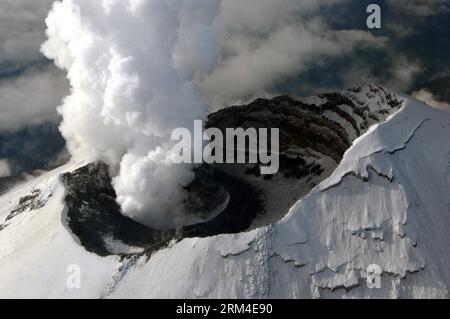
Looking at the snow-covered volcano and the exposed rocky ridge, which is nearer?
the snow-covered volcano

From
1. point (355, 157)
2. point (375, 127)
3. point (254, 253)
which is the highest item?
point (375, 127)

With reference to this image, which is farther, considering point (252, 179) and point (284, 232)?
point (252, 179)

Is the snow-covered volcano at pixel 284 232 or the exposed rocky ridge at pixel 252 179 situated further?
the exposed rocky ridge at pixel 252 179

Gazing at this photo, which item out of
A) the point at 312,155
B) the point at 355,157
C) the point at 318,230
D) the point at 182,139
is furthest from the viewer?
the point at 312,155

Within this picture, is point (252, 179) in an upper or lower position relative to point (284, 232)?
upper
